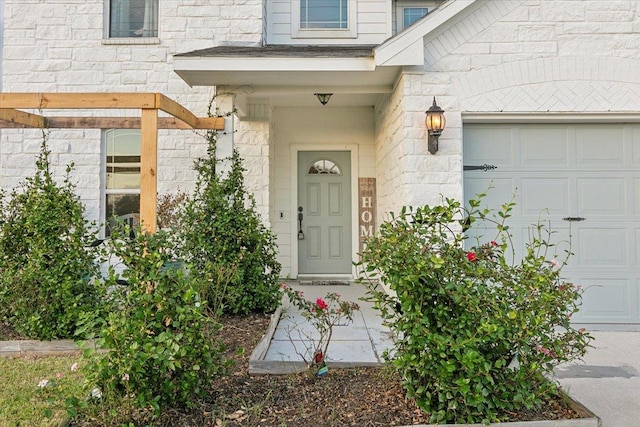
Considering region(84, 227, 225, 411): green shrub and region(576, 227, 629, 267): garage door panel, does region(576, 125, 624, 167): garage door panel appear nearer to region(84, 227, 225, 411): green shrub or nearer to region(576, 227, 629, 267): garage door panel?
region(576, 227, 629, 267): garage door panel

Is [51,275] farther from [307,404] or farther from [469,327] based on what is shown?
[469,327]

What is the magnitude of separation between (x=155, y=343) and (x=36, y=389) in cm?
129

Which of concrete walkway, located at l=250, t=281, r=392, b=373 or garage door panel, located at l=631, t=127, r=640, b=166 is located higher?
garage door panel, located at l=631, t=127, r=640, b=166

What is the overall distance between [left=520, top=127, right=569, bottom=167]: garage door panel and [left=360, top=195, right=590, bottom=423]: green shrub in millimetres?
2680

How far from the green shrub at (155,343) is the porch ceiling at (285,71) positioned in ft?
8.78

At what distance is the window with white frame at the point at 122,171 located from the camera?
6305 mm

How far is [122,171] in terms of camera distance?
6324mm

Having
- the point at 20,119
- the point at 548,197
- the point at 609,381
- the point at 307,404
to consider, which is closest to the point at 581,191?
the point at 548,197

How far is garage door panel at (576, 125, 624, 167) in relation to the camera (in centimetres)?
475

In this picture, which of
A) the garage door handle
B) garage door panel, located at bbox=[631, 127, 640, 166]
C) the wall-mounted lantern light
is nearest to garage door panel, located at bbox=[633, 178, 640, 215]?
garage door panel, located at bbox=[631, 127, 640, 166]

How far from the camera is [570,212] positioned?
473 centimetres

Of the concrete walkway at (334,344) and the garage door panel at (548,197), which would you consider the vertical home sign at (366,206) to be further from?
the garage door panel at (548,197)

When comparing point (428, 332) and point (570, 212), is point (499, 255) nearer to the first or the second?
point (428, 332)

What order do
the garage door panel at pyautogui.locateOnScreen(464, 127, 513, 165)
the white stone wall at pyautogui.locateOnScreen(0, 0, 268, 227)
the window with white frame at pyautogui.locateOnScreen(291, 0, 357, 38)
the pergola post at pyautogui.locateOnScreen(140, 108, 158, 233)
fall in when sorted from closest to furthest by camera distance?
1. the pergola post at pyautogui.locateOnScreen(140, 108, 158, 233)
2. the garage door panel at pyautogui.locateOnScreen(464, 127, 513, 165)
3. the white stone wall at pyautogui.locateOnScreen(0, 0, 268, 227)
4. the window with white frame at pyautogui.locateOnScreen(291, 0, 357, 38)
